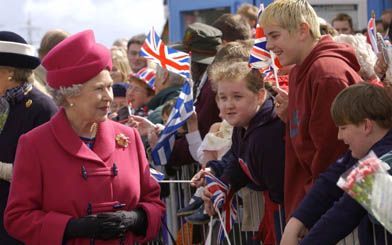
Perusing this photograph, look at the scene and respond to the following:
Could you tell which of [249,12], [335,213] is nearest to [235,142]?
[335,213]

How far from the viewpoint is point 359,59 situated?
6254mm

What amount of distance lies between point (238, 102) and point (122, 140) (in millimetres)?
974

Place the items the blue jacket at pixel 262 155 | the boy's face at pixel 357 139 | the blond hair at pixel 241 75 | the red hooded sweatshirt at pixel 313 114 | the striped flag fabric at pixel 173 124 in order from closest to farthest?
the boy's face at pixel 357 139
the red hooded sweatshirt at pixel 313 114
the blue jacket at pixel 262 155
the blond hair at pixel 241 75
the striped flag fabric at pixel 173 124

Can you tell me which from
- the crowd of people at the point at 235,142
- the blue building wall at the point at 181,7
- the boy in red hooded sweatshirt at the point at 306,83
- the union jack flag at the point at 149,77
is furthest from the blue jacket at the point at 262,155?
the blue building wall at the point at 181,7

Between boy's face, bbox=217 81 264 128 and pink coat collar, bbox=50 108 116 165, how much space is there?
97cm

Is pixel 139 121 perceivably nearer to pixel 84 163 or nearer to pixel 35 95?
pixel 35 95

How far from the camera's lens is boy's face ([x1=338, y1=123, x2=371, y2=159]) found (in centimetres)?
497

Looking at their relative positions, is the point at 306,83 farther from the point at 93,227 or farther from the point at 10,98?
the point at 10,98

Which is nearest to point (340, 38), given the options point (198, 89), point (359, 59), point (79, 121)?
point (359, 59)

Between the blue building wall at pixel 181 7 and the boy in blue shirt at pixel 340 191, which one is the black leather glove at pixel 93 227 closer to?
the boy in blue shirt at pixel 340 191

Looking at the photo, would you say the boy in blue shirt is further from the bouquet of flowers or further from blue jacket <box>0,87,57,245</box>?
blue jacket <box>0,87,57,245</box>

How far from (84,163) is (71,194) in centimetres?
20

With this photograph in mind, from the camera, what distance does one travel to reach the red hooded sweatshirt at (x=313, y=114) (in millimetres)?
5379

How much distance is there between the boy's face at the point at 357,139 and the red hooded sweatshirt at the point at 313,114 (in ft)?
1.20
